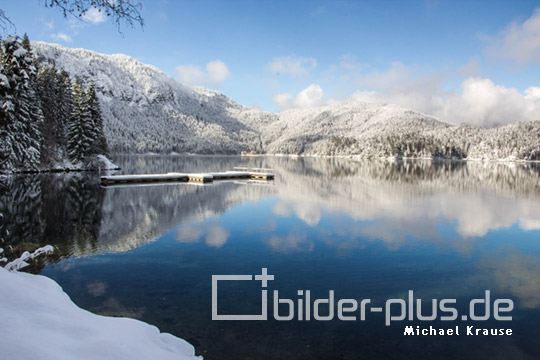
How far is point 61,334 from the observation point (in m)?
4.60

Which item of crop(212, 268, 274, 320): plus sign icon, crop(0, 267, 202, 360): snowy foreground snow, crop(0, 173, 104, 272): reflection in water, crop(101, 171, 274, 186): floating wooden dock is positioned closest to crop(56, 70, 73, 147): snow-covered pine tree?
crop(101, 171, 274, 186): floating wooden dock

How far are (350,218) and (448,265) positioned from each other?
27.6 ft

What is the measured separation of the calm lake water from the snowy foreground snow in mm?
1323

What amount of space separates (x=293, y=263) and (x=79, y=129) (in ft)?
156

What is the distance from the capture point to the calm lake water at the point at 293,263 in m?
7.52

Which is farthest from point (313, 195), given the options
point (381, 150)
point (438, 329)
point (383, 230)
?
point (381, 150)

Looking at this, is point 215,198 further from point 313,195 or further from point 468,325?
point 468,325

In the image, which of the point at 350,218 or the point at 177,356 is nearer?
the point at 177,356

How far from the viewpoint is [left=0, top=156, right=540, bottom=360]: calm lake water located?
7.52 m

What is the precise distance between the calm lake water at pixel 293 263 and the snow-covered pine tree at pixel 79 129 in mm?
25437

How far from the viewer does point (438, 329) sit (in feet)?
26.4

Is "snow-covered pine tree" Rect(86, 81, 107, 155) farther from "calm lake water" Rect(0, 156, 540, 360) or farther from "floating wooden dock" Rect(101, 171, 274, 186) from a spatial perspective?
"calm lake water" Rect(0, 156, 540, 360)

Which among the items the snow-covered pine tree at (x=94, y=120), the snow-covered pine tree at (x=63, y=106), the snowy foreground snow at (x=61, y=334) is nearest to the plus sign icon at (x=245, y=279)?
the snowy foreground snow at (x=61, y=334)

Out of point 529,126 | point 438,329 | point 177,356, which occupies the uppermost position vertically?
point 529,126
